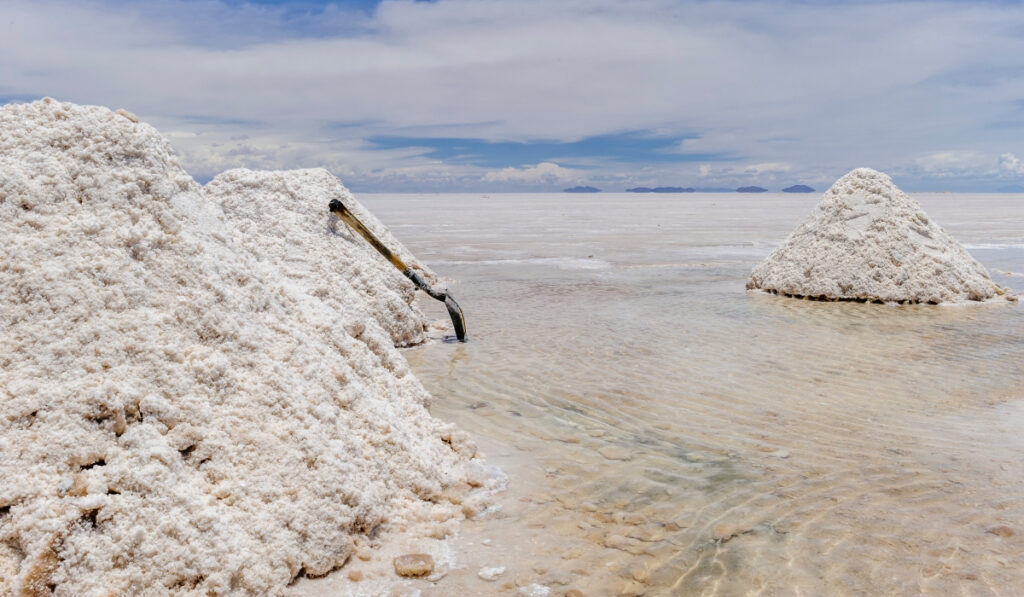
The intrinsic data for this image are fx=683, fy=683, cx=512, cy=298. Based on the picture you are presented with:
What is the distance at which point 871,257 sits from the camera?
10.5 m

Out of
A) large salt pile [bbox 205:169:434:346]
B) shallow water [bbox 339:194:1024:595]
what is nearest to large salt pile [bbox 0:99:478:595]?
shallow water [bbox 339:194:1024:595]

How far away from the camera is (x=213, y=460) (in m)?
3.02

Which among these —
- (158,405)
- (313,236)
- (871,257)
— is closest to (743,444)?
(158,405)

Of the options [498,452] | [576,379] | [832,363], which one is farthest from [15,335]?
[832,363]

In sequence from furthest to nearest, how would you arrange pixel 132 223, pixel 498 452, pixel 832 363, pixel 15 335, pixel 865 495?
1. pixel 832 363
2. pixel 498 452
3. pixel 865 495
4. pixel 132 223
5. pixel 15 335

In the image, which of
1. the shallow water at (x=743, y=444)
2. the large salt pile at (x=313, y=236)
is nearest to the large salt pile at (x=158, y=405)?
the shallow water at (x=743, y=444)

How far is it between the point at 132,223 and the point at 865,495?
4.27 metres

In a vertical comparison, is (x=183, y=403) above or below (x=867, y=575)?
above

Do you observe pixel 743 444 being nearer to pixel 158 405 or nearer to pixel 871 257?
pixel 158 405

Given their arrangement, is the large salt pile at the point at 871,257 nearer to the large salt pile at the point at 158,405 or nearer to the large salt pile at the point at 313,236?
the large salt pile at the point at 313,236

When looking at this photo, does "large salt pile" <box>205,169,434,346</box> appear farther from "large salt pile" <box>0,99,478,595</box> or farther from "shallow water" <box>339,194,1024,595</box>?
"large salt pile" <box>0,99,478,595</box>

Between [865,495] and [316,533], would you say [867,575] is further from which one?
[316,533]

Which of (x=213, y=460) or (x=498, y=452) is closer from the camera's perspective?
(x=213, y=460)

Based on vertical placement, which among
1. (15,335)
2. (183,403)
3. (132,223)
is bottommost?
(183,403)
